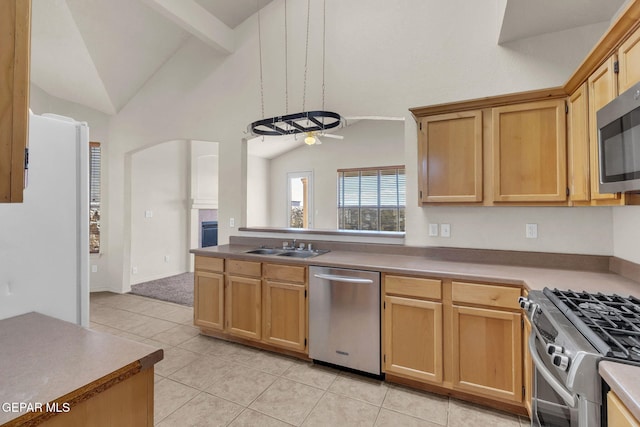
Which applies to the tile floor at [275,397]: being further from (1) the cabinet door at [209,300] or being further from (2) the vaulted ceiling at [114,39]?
(2) the vaulted ceiling at [114,39]

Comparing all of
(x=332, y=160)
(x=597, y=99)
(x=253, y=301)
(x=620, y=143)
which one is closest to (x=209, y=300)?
(x=253, y=301)

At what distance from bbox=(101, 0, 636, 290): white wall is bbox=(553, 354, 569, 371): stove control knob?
1521mm

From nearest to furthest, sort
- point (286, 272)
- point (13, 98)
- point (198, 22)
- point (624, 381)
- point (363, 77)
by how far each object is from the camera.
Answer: point (13, 98), point (624, 381), point (286, 272), point (363, 77), point (198, 22)

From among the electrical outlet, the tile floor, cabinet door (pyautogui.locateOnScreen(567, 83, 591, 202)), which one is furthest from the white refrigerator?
the electrical outlet

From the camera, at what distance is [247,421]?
192 cm

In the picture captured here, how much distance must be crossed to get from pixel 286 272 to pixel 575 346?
6.57 ft

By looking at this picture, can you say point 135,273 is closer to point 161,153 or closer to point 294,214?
point 161,153

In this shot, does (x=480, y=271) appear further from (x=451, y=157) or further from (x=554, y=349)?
(x=554, y=349)

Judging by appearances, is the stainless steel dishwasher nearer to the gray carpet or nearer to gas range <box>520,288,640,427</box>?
gas range <box>520,288,640,427</box>

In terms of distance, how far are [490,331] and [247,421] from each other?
5.52 ft

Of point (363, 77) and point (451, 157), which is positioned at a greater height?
point (363, 77)

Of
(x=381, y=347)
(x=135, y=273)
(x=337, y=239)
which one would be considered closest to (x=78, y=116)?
(x=135, y=273)

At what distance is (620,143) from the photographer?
1345mm

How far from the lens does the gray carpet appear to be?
4410mm
